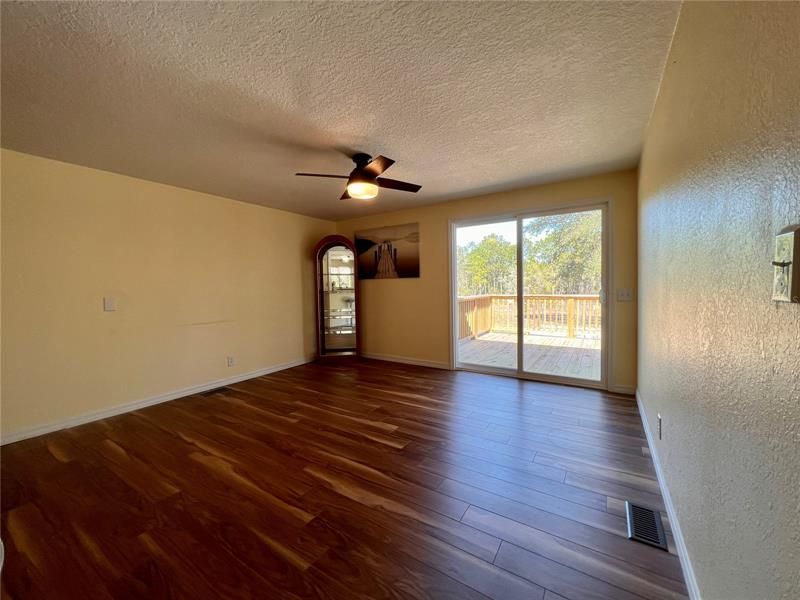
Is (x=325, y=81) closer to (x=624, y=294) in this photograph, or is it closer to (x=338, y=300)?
(x=624, y=294)

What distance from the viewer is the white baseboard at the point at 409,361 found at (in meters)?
4.48

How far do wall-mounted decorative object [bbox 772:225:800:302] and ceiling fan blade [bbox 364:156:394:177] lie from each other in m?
2.06

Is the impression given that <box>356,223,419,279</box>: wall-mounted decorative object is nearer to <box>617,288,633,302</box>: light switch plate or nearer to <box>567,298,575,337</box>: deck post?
<box>567,298,575,337</box>: deck post

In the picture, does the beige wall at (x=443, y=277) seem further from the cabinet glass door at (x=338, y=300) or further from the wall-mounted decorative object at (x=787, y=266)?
the wall-mounted decorative object at (x=787, y=266)

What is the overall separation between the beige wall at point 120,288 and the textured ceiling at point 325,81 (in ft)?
1.45

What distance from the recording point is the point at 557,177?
3.36 meters

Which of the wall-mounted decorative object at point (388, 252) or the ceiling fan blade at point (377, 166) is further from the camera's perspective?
the wall-mounted decorative object at point (388, 252)

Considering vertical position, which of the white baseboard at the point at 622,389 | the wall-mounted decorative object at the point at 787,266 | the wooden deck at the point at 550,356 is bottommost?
the white baseboard at the point at 622,389

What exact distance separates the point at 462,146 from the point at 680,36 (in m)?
1.41

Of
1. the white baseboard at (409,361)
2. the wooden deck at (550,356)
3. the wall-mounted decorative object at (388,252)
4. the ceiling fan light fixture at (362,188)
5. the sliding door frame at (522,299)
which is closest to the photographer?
the ceiling fan light fixture at (362,188)

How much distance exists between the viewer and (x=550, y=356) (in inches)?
164

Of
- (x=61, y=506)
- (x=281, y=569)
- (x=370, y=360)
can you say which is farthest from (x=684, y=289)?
(x=370, y=360)

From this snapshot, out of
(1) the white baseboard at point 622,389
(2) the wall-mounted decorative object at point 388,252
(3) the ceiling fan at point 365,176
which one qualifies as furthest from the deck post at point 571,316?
(3) the ceiling fan at point 365,176

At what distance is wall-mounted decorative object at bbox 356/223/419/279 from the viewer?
4660 mm
